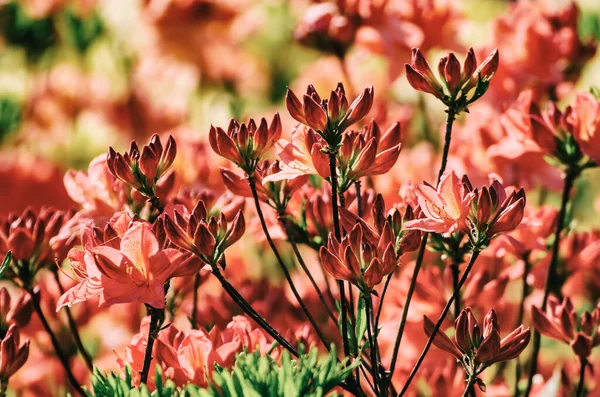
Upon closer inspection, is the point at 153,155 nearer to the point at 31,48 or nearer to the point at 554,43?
the point at 554,43

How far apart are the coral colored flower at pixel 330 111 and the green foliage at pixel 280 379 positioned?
0.57ft

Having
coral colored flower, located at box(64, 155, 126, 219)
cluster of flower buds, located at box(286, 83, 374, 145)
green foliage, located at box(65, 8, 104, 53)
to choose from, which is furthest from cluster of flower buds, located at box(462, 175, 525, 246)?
green foliage, located at box(65, 8, 104, 53)

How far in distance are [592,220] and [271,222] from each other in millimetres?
1187

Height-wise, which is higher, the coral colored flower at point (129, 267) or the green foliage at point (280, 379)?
the coral colored flower at point (129, 267)

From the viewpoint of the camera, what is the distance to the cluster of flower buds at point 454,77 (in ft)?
2.12

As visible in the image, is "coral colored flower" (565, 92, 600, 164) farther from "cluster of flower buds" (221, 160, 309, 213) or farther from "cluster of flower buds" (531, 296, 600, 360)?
"cluster of flower buds" (221, 160, 309, 213)

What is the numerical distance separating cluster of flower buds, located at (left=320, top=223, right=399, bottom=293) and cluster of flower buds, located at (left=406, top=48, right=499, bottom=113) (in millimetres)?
137

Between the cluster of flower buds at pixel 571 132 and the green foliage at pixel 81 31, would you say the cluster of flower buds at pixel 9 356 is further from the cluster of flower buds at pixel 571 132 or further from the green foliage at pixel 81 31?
the green foliage at pixel 81 31

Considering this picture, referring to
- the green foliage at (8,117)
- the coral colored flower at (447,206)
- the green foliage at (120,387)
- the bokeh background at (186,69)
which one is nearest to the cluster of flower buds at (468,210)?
the coral colored flower at (447,206)

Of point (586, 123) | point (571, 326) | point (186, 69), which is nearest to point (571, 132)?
point (586, 123)

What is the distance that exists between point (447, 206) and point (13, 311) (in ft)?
1.54

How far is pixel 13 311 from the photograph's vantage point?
0.80m

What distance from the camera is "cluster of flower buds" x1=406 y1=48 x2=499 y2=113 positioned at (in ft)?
2.12

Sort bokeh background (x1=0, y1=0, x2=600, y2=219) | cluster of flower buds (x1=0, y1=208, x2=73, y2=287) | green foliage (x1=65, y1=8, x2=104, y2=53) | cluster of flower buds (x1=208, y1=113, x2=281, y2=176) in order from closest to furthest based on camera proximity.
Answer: cluster of flower buds (x1=208, y1=113, x2=281, y2=176) → cluster of flower buds (x1=0, y1=208, x2=73, y2=287) → bokeh background (x1=0, y1=0, x2=600, y2=219) → green foliage (x1=65, y1=8, x2=104, y2=53)
